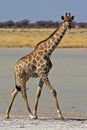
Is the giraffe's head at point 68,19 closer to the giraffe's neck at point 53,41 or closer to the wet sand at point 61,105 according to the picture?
the giraffe's neck at point 53,41

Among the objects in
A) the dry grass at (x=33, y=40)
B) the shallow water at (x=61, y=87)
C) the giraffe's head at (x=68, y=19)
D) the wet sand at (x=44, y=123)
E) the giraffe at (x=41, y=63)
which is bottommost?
the dry grass at (x=33, y=40)

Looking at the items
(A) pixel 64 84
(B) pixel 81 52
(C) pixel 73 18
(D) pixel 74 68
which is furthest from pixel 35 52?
(B) pixel 81 52

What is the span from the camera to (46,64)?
44.2ft

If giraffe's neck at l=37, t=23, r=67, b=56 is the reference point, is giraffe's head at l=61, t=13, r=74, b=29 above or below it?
above

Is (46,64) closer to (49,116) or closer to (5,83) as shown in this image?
(49,116)

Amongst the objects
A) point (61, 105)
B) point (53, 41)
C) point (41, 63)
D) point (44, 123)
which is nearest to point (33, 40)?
point (61, 105)

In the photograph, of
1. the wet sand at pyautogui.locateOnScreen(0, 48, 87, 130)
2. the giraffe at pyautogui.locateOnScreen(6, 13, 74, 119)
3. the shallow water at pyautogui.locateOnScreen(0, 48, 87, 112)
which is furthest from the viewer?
the shallow water at pyautogui.locateOnScreen(0, 48, 87, 112)

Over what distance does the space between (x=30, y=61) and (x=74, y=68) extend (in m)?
12.4

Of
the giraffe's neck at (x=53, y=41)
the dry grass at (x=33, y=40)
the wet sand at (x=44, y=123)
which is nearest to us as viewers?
the wet sand at (x=44, y=123)

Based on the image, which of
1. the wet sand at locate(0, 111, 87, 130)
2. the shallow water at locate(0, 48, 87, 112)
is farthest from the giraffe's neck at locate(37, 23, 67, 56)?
the shallow water at locate(0, 48, 87, 112)

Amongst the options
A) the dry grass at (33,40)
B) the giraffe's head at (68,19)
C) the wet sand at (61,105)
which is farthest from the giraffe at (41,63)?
the dry grass at (33,40)

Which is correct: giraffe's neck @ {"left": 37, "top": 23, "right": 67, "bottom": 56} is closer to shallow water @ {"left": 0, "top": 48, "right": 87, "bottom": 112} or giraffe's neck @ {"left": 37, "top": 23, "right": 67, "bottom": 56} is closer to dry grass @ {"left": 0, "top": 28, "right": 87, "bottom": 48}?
shallow water @ {"left": 0, "top": 48, "right": 87, "bottom": 112}

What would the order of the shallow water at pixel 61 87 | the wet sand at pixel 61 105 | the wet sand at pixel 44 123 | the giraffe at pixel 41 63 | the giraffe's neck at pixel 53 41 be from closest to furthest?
the wet sand at pixel 44 123, the wet sand at pixel 61 105, the giraffe at pixel 41 63, the giraffe's neck at pixel 53 41, the shallow water at pixel 61 87

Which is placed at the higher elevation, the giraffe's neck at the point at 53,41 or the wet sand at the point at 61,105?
the giraffe's neck at the point at 53,41
